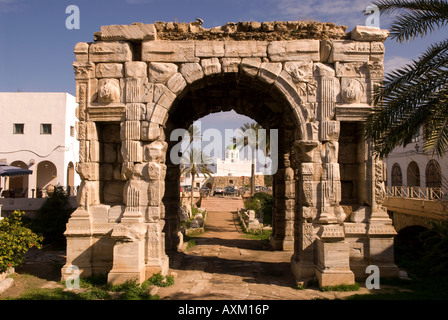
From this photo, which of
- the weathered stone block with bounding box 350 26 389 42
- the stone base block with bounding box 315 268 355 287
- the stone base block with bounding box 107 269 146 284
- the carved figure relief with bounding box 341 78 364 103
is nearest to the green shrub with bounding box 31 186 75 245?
the stone base block with bounding box 107 269 146 284

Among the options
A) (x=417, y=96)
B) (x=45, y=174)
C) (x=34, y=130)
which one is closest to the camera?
(x=417, y=96)

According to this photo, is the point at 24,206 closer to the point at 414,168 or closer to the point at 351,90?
the point at 351,90

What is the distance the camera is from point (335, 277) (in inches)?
279

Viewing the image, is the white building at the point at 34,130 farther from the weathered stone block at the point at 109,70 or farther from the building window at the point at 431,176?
the building window at the point at 431,176

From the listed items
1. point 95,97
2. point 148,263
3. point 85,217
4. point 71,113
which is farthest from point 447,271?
point 71,113

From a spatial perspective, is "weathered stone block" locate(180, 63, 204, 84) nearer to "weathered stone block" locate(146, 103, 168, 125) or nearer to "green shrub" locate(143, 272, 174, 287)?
"weathered stone block" locate(146, 103, 168, 125)

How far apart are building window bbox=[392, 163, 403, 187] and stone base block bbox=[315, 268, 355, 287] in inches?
738

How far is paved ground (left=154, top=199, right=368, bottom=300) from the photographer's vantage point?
6957mm

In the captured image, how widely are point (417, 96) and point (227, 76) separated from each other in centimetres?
392

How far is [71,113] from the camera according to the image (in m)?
22.7

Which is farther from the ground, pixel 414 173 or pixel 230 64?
pixel 230 64

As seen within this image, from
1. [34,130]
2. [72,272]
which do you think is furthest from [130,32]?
[34,130]

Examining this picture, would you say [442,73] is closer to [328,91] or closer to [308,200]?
[328,91]

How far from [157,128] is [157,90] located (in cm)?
83
